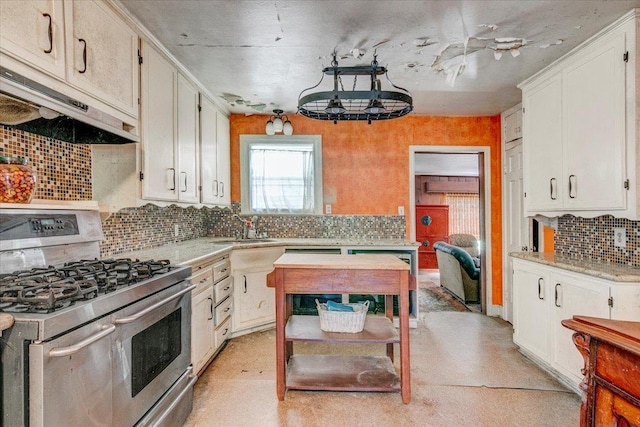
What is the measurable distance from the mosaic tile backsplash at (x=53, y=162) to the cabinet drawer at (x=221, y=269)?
103 centimetres

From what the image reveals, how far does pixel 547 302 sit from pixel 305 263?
1.79m

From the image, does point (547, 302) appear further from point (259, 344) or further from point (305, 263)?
point (259, 344)

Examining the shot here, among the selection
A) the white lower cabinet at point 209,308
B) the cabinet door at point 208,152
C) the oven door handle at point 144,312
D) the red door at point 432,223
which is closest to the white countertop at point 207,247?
the white lower cabinet at point 209,308

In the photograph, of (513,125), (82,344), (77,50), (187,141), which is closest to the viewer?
(82,344)

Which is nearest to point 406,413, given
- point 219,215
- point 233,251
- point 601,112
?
point 233,251

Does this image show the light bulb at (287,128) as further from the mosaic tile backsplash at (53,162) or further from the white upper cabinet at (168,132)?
the mosaic tile backsplash at (53,162)

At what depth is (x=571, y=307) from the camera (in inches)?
89.6

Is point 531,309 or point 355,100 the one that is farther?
point 531,309

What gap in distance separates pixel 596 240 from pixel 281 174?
118 inches

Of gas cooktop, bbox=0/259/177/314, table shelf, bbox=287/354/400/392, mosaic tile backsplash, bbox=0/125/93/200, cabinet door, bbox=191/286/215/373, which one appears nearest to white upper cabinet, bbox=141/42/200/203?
mosaic tile backsplash, bbox=0/125/93/200

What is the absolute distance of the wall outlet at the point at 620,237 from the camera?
2.34m

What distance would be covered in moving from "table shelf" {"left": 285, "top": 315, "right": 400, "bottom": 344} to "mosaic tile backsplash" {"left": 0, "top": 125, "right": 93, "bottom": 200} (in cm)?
158

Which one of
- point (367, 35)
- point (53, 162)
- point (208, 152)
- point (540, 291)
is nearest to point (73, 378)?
point (53, 162)

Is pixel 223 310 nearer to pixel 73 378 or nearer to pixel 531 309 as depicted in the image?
pixel 73 378
